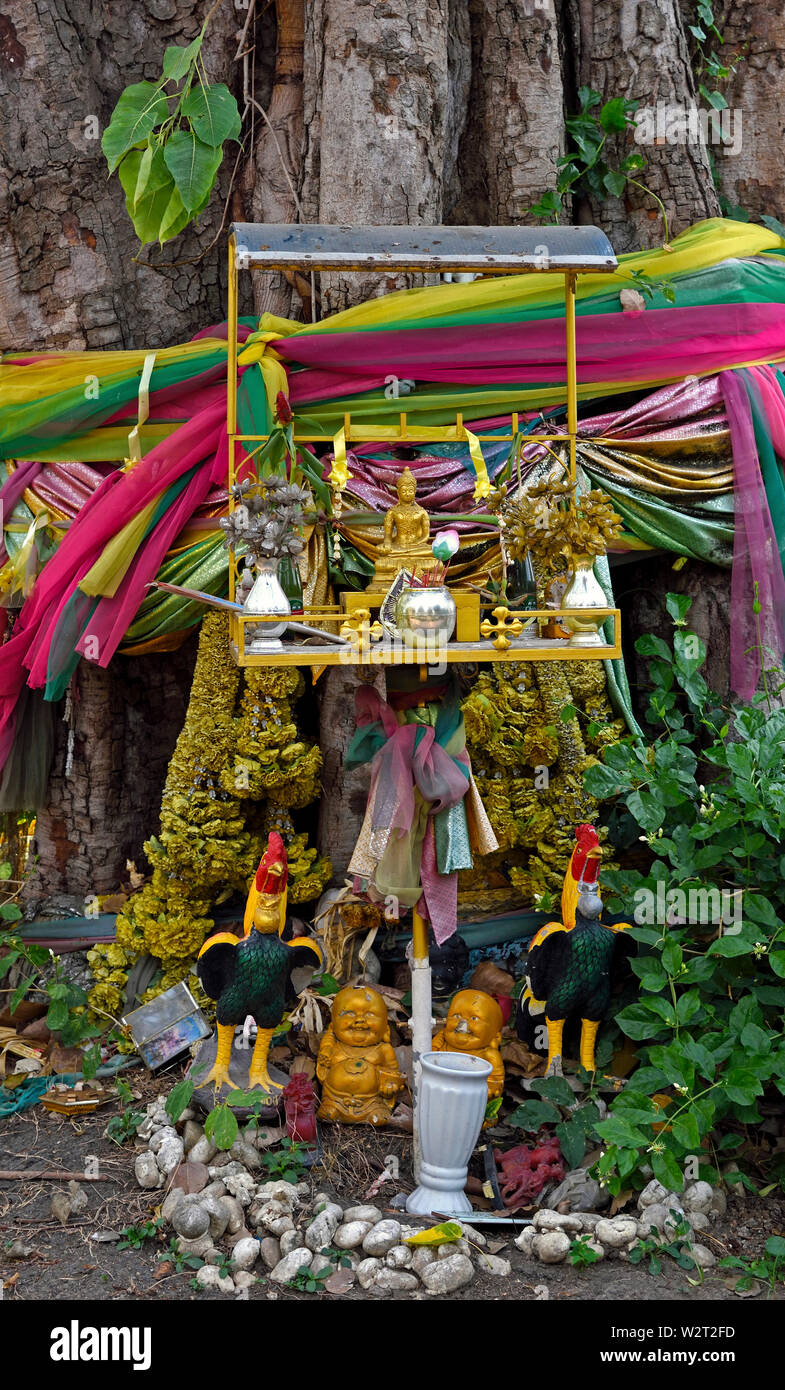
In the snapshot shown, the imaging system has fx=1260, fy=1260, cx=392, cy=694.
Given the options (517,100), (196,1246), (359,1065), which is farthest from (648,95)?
(196,1246)

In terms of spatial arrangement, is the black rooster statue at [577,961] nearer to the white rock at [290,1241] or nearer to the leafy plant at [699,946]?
the leafy plant at [699,946]

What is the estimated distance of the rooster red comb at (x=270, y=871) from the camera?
381cm

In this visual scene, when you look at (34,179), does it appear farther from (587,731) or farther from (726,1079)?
(726,1079)

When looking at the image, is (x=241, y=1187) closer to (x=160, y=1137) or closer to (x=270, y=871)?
(x=160, y=1137)

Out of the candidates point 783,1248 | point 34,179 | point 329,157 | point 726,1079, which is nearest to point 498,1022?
point 726,1079

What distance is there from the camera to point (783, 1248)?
3.19 meters

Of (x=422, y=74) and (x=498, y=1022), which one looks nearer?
(x=498, y=1022)

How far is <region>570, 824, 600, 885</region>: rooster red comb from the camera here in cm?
382

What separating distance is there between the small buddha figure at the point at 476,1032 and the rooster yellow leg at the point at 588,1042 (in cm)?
26

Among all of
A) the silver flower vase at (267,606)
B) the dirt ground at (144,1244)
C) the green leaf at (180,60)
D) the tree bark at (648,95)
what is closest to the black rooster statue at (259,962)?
the dirt ground at (144,1244)

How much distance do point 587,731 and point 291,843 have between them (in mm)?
1163

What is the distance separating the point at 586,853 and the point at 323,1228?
131cm

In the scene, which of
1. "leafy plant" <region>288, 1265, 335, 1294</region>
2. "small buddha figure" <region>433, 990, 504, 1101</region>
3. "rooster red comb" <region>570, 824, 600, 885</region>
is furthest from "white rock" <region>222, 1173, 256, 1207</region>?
"rooster red comb" <region>570, 824, 600, 885</region>

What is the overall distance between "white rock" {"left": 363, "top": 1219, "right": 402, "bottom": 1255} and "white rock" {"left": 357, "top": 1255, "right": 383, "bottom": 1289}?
5cm
